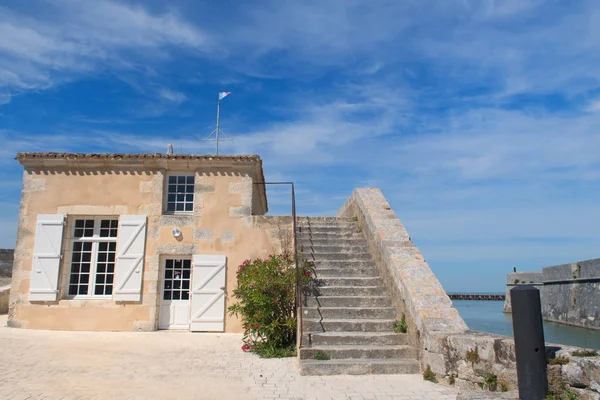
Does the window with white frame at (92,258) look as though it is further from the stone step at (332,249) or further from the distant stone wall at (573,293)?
the distant stone wall at (573,293)

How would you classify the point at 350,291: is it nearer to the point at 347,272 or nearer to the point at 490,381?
the point at 347,272

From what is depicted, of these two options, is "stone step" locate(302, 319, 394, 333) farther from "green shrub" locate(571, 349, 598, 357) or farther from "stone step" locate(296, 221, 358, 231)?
"stone step" locate(296, 221, 358, 231)

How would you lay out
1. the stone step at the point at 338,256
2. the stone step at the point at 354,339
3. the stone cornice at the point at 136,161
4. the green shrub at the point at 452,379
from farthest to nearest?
the stone cornice at the point at 136,161, the stone step at the point at 338,256, the stone step at the point at 354,339, the green shrub at the point at 452,379

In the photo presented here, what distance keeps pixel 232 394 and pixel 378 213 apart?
14.5ft

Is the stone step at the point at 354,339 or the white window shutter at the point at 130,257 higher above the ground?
the white window shutter at the point at 130,257

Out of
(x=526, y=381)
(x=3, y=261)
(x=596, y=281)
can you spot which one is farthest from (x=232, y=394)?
(x=596, y=281)

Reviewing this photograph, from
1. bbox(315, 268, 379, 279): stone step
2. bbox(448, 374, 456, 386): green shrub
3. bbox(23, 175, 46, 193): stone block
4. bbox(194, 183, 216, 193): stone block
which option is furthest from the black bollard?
bbox(23, 175, 46, 193): stone block

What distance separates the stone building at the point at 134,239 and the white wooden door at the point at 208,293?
0.06 feet

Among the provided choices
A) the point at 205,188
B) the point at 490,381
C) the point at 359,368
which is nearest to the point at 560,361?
the point at 490,381

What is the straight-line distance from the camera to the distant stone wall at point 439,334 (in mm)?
3848

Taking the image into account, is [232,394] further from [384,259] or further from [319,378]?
[384,259]

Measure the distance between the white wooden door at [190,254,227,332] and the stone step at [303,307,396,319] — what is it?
2.85 metres

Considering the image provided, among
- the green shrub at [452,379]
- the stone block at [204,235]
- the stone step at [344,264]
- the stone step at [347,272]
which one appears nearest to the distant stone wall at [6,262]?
the stone block at [204,235]

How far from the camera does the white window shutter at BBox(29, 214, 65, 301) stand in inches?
336
